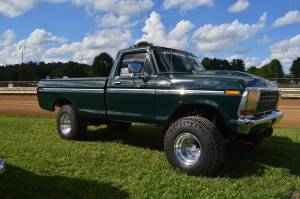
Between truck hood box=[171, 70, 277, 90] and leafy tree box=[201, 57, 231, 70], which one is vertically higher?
leafy tree box=[201, 57, 231, 70]

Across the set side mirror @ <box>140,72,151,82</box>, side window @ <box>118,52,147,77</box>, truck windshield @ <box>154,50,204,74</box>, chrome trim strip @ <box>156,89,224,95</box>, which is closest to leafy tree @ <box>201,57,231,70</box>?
truck windshield @ <box>154,50,204,74</box>

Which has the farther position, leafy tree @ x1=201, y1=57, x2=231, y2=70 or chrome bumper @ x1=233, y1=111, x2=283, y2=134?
leafy tree @ x1=201, y1=57, x2=231, y2=70

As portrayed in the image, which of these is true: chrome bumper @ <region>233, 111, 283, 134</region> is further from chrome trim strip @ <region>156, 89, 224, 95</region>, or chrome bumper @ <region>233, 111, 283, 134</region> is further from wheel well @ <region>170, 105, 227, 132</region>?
chrome trim strip @ <region>156, 89, 224, 95</region>

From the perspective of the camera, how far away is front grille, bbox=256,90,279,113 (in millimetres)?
6935

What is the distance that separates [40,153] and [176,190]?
344 centimetres

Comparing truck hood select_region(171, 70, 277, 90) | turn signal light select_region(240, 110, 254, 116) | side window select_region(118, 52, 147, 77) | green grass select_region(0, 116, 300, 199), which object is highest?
side window select_region(118, 52, 147, 77)

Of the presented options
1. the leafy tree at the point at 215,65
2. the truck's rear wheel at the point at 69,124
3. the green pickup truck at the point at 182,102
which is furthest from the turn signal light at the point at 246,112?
the truck's rear wheel at the point at 69,124

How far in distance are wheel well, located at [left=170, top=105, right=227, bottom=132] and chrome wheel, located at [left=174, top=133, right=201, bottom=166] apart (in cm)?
53

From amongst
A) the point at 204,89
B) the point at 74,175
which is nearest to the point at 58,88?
the point at 74,175

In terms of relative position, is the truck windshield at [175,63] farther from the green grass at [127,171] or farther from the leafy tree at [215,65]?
the leafy tree at [215,65]

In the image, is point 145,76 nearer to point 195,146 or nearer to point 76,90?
point 195,146

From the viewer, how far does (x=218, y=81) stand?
21.9 feet

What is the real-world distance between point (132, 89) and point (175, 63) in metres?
0.99

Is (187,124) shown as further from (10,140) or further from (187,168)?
(10,140)
